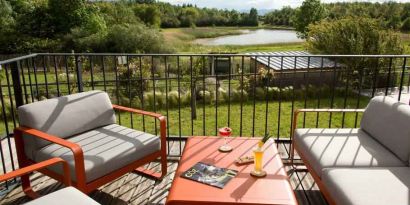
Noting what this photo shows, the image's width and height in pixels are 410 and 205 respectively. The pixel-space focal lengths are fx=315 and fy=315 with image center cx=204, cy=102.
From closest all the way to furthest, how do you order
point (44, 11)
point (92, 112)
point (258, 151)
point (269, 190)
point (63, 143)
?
1. point (269, 190)
2. point (258, 151)
3. point (63, 143)
4. point (92, 112)
5. point (44, 11)

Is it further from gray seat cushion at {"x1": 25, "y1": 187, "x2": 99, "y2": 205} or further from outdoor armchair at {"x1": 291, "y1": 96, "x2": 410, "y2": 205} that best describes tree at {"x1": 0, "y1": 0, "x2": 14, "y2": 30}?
outdoor armchair at {"x1": 291, "y1": 96, "x2": 410, "y2": 205}

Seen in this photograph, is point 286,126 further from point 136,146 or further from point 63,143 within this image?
point 63,143

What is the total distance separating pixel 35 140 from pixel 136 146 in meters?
0.81

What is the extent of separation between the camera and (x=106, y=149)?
256cm

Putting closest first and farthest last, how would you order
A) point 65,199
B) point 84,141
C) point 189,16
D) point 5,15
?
point 65,199 < point 84,141 < point 5,15 < point 189,16

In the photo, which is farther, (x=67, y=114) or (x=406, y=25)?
(x=406, y=25)

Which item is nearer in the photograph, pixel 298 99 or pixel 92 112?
pixel 92 112

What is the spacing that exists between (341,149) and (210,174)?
1.14 m

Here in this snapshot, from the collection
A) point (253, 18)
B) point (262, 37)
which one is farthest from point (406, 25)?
point (253, 18)

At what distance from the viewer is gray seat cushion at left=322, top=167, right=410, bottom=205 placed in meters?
1.84

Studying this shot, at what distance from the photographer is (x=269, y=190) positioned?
1963 mm

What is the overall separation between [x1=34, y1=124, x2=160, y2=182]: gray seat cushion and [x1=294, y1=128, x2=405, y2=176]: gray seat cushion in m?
1.34

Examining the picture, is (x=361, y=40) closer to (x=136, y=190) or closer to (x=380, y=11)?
(x=136, y=190)

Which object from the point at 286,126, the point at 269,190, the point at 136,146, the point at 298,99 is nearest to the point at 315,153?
the point at 269,190
